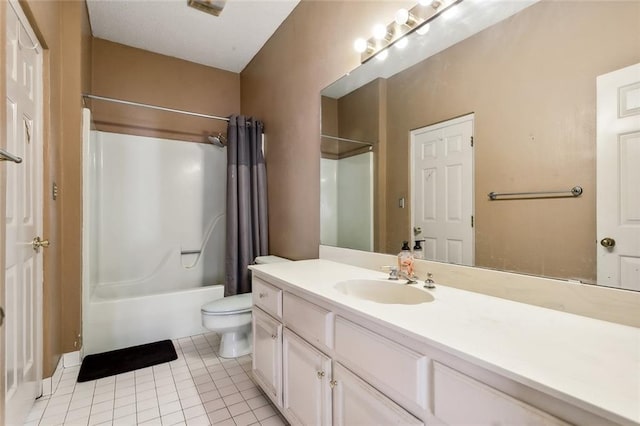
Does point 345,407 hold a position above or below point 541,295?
below

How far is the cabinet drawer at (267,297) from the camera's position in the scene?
147 cm

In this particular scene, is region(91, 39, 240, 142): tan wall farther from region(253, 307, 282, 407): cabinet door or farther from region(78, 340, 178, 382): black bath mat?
region(253, 307, 282, 407): cabinet door

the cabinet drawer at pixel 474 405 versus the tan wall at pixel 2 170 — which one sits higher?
the tan wall at pixel 2 170

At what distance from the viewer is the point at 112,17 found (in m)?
2.51

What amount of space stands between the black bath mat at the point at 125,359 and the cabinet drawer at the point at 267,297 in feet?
3.43

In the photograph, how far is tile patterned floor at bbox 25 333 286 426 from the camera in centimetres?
155

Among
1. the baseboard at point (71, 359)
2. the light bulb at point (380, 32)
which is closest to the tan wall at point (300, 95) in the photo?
the light bulb at point (380, 32)

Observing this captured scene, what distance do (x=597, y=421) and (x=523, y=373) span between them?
0.37 feet

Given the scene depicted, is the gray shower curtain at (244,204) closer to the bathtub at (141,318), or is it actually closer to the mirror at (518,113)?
the bathtub at (141,318)

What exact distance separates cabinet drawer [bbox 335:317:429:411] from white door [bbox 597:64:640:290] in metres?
0.62

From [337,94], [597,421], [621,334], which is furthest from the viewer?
[337,94]

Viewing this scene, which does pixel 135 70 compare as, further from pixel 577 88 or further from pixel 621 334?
pixel 621 334

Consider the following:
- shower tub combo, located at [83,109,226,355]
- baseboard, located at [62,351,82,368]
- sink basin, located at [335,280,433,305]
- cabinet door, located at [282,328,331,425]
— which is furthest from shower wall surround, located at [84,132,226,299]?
sink basin, located at [335,280,433,305]

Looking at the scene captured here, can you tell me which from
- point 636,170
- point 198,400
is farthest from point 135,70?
point 636,170
